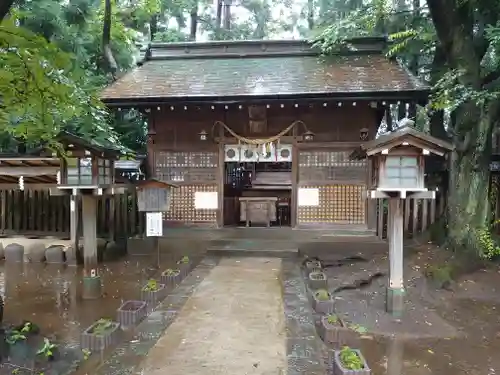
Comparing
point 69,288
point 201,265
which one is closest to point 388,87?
point 201,265

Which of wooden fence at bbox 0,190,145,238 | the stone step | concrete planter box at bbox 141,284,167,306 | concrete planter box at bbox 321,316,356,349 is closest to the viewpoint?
concrete planter box at bbox 321,316,356,349

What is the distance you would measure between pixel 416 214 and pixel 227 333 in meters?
7.79

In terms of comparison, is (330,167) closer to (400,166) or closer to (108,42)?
(400,166)

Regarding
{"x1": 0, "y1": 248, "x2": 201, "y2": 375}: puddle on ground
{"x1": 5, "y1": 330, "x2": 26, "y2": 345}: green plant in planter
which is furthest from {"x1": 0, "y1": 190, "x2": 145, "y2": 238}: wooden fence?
{"x1": 5, "y1": 330, "x2": 26, "y2": 345}: green plant in planter

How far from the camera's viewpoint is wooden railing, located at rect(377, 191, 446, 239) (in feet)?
37.9

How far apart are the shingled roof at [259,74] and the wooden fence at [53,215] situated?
3.22 metres

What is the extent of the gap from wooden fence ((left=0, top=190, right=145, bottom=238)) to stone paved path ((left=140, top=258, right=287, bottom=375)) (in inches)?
206

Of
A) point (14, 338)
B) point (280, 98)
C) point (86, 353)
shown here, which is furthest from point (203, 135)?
point (86, 353)

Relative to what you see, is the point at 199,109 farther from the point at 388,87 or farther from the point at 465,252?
the point at 465,252

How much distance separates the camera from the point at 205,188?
12359 millimetres

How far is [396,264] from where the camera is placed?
7570 mm

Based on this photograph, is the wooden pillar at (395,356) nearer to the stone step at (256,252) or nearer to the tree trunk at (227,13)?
the stone step at (256,252)

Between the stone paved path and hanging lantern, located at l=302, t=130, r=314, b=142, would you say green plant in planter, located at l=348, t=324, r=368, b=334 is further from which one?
hanging lantern, located at l=302, t=130, r=314, b=142

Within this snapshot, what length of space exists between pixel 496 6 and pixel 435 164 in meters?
4.47
